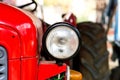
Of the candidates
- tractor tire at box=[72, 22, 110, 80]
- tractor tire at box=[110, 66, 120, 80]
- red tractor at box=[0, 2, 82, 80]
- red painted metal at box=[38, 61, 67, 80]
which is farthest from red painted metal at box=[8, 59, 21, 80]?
tractor tire at box=[110, 66, 120, 80]

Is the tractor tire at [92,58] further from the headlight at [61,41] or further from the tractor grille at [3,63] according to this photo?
the tractor grille at [3,63]

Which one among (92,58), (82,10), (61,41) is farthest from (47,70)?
(82,10)

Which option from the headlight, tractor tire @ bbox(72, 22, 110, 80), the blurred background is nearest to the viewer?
the headlight

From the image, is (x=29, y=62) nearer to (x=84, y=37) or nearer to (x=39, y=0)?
(x=39, y=0)

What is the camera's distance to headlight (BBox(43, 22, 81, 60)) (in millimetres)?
1689

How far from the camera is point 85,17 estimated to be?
6.08 m

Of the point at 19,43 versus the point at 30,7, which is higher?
the point at 30,7

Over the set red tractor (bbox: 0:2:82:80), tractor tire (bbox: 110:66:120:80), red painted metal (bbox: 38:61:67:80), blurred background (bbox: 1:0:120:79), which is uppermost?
blurred background (bbox: 1:0:120:79)

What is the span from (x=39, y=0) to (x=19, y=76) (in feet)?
2.58

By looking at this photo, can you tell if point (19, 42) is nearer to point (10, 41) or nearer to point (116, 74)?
point (10, 41)

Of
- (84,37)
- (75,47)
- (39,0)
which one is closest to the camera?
(75,47)

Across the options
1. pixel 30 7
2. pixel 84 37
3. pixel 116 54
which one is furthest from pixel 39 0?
pixel 116 54

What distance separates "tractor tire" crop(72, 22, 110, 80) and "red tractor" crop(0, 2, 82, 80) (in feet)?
2.57

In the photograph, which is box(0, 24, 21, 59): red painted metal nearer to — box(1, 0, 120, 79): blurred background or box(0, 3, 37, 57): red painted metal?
box(0, 3, 37, 57): red painted metal
